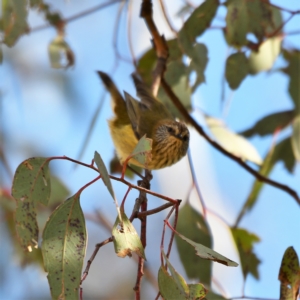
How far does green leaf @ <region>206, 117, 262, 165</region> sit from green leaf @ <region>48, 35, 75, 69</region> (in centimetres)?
56

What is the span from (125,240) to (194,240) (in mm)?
704

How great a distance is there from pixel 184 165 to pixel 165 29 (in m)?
0.84

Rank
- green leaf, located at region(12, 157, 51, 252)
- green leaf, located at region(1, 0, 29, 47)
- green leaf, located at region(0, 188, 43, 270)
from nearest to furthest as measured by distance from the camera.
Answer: green leaf, located at region(12, 157, 51, 252) < green leaf, located at region(1, 0, 29, 47) < green leaf, located at region(0, 188, 43, 270)

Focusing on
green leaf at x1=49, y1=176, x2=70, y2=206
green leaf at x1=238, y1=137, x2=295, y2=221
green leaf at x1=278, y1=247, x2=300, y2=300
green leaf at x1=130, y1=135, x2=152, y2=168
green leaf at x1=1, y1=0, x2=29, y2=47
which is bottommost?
green leaf at x1=278, y1=247, x2=300, y2=300

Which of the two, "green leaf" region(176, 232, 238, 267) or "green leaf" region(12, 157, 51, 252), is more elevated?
"green leaf" region(12, 157, 51, 252)

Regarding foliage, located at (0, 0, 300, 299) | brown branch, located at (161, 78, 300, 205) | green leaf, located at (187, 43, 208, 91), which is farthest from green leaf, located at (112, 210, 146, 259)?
brown branch, located at (161, 78, 300, 205)

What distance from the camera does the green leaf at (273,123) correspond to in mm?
2059

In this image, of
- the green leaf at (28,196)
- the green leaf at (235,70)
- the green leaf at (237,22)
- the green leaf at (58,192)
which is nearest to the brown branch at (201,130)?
the green leaf at (235,70)

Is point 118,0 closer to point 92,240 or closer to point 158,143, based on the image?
point 158,143

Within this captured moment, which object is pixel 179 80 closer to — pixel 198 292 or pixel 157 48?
pixel 157 48

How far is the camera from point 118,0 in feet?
6.86

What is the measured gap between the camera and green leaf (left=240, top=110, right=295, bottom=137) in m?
2.06

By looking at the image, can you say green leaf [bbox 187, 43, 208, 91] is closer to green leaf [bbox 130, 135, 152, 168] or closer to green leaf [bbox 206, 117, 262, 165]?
green leaf [bbox 206, 117, 262, 165]

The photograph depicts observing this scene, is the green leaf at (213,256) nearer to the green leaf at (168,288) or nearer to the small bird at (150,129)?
the green leaf at (168,288)
